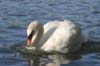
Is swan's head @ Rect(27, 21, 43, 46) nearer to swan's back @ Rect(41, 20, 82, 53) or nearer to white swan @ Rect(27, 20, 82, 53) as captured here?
white swan @ Rect(27, 20, 82, 53)

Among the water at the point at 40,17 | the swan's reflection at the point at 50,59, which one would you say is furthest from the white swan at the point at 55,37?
the water at the point at 40,17

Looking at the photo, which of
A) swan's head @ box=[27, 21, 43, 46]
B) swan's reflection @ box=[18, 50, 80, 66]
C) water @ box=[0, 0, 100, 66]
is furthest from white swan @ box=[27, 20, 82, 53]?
water @ box=[0, 0, 100, 66]

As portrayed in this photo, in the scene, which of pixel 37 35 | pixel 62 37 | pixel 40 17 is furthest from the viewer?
pixel 40 17

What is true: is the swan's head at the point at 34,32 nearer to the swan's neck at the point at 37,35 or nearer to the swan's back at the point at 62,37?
the swan's neck at the point at 37,35

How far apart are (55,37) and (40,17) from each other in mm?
3574

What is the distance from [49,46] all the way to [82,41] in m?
1.34

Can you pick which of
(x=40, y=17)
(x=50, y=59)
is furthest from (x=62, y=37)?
(x=40, y=17)

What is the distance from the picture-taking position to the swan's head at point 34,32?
38.6 feet

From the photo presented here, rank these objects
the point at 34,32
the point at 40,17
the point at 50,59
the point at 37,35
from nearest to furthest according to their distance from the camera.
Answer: the point at 50,59
the point at 34,32
the point at 37,35
the point at 40,17

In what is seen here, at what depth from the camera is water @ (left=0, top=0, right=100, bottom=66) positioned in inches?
452

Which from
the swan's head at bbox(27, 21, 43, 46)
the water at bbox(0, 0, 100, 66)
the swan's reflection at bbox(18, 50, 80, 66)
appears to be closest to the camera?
the swan's reflection at bbox(18, 50, 80, 66)

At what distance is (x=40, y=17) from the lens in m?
15.4

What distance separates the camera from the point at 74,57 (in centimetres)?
1175

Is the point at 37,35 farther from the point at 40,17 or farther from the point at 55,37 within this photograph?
the point at 40,17
